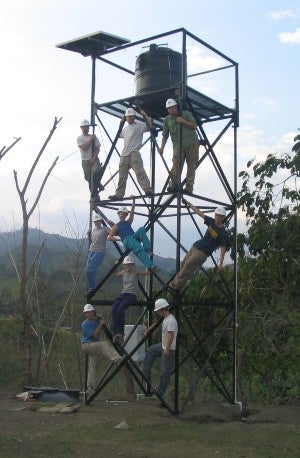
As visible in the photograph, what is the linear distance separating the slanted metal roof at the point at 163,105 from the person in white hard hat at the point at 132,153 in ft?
1.10

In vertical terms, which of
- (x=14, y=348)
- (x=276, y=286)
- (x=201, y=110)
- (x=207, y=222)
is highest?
(x=201, y=110)

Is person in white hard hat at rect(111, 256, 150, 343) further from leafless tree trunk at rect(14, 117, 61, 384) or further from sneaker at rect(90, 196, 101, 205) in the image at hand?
leafless tree trunk at rect(14, 117, 61, 384)

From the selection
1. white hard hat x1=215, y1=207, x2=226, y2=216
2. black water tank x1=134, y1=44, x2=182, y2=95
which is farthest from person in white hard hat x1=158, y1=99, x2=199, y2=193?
black water tank x1=134, y1=44, x2=182, y2=95

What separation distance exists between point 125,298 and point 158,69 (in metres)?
3.96

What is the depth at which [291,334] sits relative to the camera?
14.7 m

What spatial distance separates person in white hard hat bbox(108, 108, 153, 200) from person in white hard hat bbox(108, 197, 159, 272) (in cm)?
46

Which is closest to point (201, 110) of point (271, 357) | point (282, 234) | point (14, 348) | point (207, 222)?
point (207, 222)

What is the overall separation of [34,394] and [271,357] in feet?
18.3

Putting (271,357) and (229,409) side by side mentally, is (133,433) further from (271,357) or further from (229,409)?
(271,357)

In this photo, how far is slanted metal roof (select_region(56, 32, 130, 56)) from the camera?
12.0 metres

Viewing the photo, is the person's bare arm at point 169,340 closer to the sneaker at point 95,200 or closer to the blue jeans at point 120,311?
the blue jeans at point 120,311

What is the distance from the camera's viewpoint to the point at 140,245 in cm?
1096

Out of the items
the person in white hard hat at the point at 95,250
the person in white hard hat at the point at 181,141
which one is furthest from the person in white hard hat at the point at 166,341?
the person in white hard hat at the point at 181,141

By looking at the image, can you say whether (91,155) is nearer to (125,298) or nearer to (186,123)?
(186,123)
